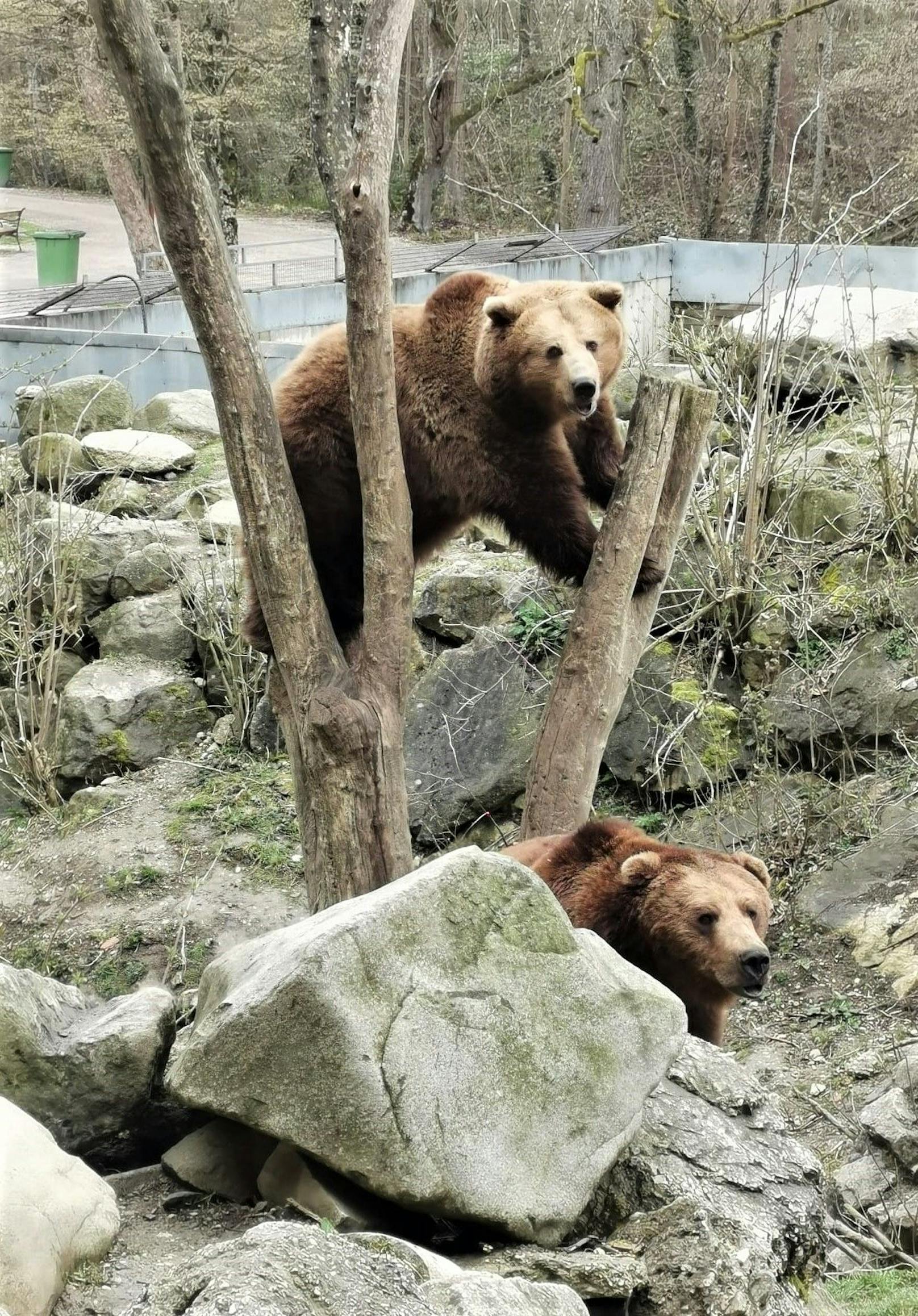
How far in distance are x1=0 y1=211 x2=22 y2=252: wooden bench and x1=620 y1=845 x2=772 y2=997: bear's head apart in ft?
57.5

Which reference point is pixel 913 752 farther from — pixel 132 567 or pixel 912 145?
pixel 912 145

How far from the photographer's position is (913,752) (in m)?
7.52

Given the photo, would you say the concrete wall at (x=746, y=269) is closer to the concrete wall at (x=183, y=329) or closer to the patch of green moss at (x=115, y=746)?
the concrete wall at (x=183, y=329)

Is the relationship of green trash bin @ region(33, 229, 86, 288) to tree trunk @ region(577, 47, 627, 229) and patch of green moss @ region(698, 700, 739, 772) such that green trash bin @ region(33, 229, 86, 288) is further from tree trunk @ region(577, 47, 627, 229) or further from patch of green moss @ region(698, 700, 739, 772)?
patch of green moss @ region(698, 700, 739, 772)

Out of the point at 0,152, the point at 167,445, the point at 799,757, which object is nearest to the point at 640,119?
the point at 0,152

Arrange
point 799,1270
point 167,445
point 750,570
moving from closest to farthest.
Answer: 1. point 799,1270
2. point 750,570
3. point 167,445

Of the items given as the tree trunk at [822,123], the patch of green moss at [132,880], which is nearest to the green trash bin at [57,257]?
the tree trunk at [822,123]

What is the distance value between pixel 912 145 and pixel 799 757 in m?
16.9

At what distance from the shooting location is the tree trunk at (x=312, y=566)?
4613mm

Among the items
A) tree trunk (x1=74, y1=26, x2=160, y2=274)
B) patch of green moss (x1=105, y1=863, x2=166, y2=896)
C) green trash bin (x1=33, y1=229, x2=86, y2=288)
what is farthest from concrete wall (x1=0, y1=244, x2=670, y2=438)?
patch of green moss (x1=105, y1=863, x2=166, y2=896)

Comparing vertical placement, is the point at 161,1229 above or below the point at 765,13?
below

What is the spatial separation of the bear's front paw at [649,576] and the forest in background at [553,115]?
1255 cm

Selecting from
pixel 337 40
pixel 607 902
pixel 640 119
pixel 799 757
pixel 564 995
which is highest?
pixel 640 119

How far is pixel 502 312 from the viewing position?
553 centimetres
